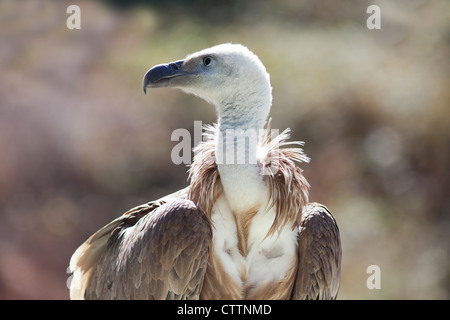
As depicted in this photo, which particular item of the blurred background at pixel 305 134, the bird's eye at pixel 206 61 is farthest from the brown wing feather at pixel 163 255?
the blurred background at pixel 305 134

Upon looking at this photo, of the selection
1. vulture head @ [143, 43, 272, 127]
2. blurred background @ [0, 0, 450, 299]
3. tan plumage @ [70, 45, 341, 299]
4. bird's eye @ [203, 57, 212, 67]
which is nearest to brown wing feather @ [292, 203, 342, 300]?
tan plumage @ [70, 45, 341, 299]

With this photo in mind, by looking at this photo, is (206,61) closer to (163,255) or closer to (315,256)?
(163,255)

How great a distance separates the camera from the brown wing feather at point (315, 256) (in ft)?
15.6

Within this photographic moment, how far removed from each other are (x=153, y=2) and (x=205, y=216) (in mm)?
13616

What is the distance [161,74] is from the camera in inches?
184

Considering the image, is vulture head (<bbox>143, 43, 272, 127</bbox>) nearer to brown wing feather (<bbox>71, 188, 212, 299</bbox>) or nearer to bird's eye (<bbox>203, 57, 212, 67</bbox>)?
bird's eye (<bbox>203, 57, 212, 67</bbox>)

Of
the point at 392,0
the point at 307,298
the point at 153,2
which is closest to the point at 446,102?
the point at 392,0

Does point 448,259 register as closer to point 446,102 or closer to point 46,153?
point 446,102

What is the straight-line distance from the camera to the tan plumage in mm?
4535

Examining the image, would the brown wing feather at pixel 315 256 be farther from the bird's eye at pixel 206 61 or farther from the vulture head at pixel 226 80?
the bird's eye at pixel 206 61

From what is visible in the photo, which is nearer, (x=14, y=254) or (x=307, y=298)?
(x=307, y=298)

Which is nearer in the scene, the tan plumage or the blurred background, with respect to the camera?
the tan plumage

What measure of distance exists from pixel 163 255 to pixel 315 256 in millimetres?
1117

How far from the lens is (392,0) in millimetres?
15227
